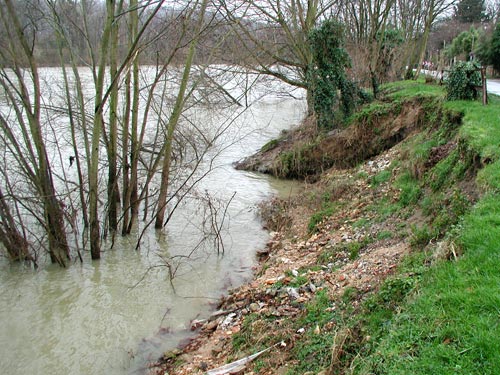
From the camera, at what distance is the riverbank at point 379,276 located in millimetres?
4004

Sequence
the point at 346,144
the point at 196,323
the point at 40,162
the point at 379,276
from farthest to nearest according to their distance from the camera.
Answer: the point at 346,144, the point at 40,162, the point at 196,323, the point at 379,276

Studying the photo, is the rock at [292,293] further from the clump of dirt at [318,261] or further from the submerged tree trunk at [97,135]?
the submerged tree trunk at [97,135]

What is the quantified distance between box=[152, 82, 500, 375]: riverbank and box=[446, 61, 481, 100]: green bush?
57 cm

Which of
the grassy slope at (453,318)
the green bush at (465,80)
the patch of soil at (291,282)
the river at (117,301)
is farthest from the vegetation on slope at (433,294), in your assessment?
the green bush at (465,80)

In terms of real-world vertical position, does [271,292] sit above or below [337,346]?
below

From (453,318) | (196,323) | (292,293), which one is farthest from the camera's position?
(196,323)

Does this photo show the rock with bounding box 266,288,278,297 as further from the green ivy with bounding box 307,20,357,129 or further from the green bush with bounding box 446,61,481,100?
the green ivy with bounding box 307,20,357,129

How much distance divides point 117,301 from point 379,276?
14.8 ft

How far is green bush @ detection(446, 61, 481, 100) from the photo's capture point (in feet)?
37.0

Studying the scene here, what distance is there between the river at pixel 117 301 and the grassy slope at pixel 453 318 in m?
3.53

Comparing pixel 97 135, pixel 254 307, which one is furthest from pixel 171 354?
pixel 97 135

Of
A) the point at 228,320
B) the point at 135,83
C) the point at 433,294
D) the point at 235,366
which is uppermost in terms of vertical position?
the point at 135,83

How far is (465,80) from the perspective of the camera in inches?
442

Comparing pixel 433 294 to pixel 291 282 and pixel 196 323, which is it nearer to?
pixel 291 282
